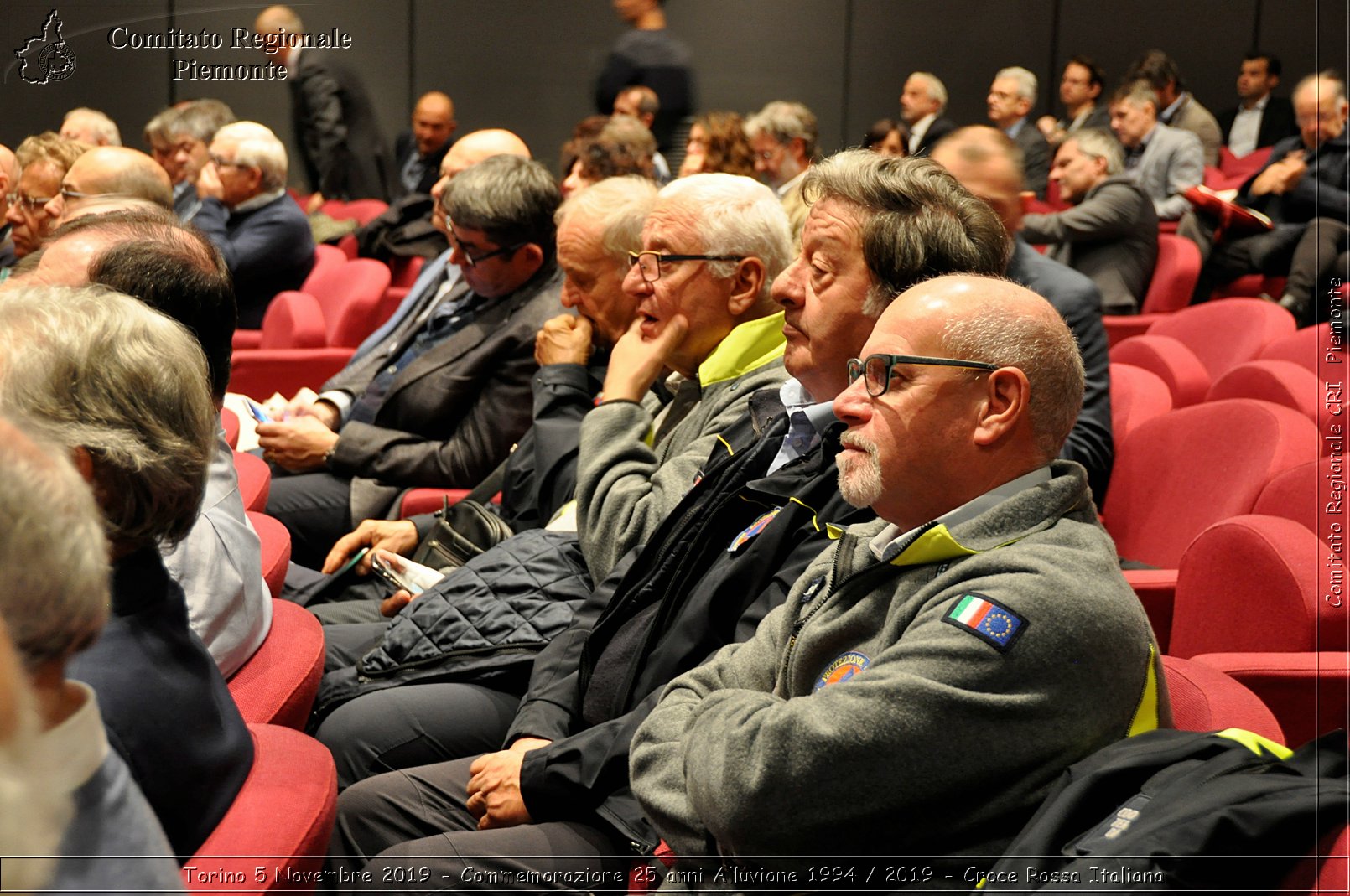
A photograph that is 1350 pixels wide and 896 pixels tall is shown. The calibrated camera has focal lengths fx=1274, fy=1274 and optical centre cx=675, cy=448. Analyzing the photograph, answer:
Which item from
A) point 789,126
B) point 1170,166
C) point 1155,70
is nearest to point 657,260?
point 789,126

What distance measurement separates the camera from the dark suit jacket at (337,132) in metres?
6.38

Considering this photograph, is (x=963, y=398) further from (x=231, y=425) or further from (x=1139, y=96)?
(x=1139, y=96)

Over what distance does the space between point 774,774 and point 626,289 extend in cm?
128

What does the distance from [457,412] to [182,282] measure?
1210 mm

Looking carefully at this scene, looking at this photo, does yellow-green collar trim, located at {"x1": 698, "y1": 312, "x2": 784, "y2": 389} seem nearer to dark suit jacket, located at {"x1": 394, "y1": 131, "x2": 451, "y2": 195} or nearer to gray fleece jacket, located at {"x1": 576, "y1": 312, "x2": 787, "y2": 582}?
gray fleece jacket, located at {"x1": 576, "y1": 312, "x2": 787, "y2": 582}

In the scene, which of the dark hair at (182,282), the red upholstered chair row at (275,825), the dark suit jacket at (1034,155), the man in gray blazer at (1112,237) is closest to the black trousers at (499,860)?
the red upholstered chair row at (275,825)

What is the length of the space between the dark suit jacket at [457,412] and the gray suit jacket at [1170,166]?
5.11 m

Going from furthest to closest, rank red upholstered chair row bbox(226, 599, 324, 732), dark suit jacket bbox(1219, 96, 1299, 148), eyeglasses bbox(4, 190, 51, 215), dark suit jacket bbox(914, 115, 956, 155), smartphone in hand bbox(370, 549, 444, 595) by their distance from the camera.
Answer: dark suit jacket bbox(1219, 96, 1299, 148)
dark suit jacket bbox(914, 115, 956, 155)
eyeglasses bbox(4, 190, 51, 215)
smartphone in hand bbox(370, 549, 444, 595)
red upholstered chair row bbox(226, 599, 324, 732)

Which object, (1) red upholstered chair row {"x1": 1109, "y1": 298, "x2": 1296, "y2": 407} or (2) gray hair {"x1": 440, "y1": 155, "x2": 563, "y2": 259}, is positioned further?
(1) red upholstered chair row {"x1": 1109, "y1": 298, "x2": 1296, "y2": 407}

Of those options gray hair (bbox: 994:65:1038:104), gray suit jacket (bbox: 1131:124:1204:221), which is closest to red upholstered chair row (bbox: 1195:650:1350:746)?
gray suit jacket (bbox: 1131:124:1204:221)

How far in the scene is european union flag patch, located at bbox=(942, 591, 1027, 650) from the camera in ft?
3.81

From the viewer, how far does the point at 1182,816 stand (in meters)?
1.00

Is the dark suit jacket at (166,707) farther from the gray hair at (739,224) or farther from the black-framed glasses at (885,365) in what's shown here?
the gray hair at (739,224)

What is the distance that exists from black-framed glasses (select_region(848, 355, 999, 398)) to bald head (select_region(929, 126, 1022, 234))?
1557 mm
